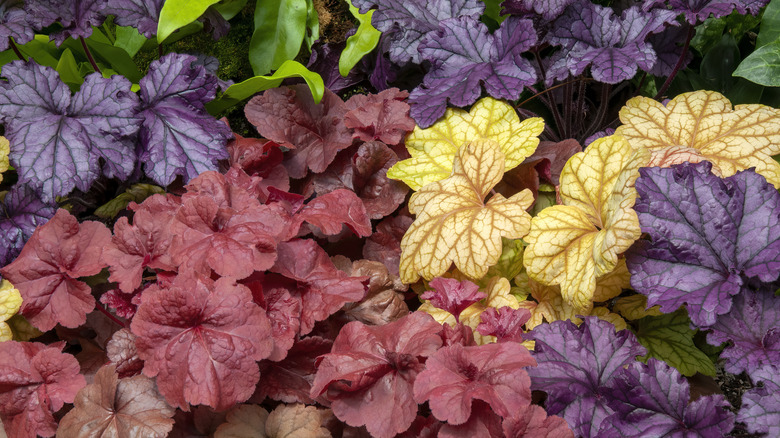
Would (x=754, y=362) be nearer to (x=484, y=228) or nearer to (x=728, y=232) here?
(x=728, y=232)

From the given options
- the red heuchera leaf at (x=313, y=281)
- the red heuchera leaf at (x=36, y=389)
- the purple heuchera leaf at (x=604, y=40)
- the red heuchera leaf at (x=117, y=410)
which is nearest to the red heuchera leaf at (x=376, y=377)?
the red heuchera leaf at (x=313, y=281)

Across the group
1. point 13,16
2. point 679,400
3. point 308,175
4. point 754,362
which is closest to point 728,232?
point 754,362

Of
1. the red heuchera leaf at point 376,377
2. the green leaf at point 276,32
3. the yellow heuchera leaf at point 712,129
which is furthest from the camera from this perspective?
the green leaf at point 276,32

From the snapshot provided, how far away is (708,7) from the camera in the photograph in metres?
1.56

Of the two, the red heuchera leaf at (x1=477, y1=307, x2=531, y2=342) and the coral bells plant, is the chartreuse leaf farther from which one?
the red heuchera leaf at (x1=477, y1=307, x2=531, y2=342)

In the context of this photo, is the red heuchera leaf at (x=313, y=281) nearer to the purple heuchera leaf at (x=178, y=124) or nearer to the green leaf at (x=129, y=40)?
the purple heuchera leaf at (x=178, y=124)

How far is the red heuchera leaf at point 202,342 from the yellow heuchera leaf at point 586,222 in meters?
0.68

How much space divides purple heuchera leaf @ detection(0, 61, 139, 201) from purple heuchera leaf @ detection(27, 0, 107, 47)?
14 cm

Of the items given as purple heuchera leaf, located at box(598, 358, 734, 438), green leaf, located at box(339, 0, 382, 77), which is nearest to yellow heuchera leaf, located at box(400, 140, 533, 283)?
purple heuchera leaf, located at box(598, 358, 734, 438)

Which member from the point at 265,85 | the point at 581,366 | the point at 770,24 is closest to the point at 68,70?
the point at 265,85

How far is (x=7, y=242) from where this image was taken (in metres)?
1.56

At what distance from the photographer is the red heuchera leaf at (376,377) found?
3.75 feet

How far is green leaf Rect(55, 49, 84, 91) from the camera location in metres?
1.93

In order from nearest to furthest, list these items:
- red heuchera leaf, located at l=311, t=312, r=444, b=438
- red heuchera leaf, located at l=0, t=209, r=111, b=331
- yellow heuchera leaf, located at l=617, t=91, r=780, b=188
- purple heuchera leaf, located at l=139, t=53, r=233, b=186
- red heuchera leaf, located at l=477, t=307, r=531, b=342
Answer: red heuchera leaf, located at l=311, t=312, r=444, b=438 < red heuchera leaf, located at l=477, t=307, r=531, b=342 < red heuchera leaf, located at l=0, t=209, r=111, b=331 < yellow heuchera leaf, located at l=617, t=91, r=780, b=188 < purple heuchera leaf, located at l=139, t=53, r=233, b=186
